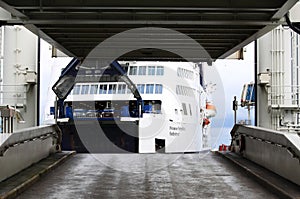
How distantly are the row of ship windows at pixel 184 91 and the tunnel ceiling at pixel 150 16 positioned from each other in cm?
2532

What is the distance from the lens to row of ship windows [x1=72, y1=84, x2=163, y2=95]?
36.4 metres

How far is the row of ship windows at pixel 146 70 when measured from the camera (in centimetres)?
3816

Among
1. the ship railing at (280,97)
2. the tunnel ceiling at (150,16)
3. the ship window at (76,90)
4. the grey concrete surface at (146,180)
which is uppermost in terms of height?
the tunnel ceiling at (150,16)

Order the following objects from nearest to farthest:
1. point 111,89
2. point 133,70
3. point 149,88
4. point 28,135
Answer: point 28,135 < point 111,89 < point 149,88 < point 133,70

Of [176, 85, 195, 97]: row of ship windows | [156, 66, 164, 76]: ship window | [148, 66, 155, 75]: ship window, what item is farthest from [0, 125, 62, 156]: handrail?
[176, 85, 195, 97]: row of ship windows

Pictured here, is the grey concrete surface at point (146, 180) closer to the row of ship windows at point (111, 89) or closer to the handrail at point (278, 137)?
the handrail at point (278, 137)

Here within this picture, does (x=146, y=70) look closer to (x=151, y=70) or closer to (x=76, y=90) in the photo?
(x=151, y=70)

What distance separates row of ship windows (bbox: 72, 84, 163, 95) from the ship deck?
22819mm

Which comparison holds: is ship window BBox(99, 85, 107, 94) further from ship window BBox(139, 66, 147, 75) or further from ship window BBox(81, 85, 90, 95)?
ship window BBox(139, 66, 147, 75)

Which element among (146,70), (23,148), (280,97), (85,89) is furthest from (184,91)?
(23,148)

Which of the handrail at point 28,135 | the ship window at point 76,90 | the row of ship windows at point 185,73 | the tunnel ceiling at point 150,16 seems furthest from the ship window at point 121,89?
the tunnel ceiling at point 150,16

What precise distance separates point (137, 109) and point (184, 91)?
7.81 m

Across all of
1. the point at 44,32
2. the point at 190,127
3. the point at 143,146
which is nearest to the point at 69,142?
the point at 143,146

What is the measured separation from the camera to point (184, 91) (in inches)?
1626
